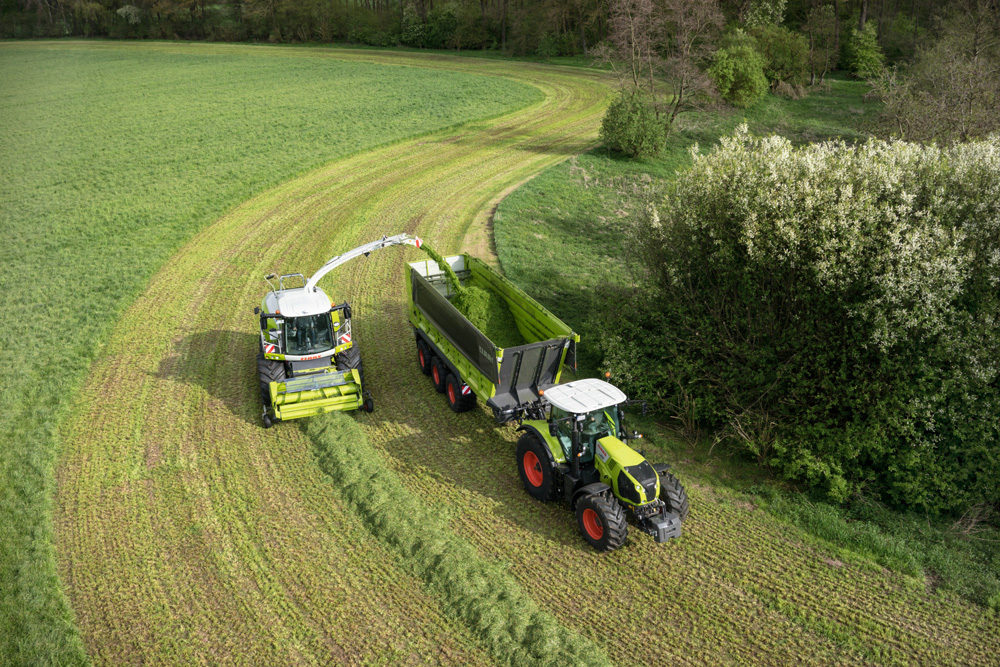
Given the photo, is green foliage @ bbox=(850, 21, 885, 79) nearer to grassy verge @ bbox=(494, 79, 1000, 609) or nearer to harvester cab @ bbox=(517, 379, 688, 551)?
grassy verge @ bbox=(494, 79, 1000, 609)

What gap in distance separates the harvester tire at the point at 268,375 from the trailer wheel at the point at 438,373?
3.45m

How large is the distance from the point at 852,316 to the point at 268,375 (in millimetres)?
12186

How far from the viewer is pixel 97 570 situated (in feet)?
35.9

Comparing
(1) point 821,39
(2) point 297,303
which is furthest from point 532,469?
(1) point 821,39

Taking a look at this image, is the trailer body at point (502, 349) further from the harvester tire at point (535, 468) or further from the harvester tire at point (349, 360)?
the harvester tire at point (349, 360)

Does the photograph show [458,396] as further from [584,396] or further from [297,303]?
[297,303]

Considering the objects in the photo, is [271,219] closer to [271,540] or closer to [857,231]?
[271,540]

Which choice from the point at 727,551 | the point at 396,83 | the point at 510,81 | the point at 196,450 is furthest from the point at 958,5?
the point at 196,450

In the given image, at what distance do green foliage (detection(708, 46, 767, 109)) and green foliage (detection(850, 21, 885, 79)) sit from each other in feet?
44.8

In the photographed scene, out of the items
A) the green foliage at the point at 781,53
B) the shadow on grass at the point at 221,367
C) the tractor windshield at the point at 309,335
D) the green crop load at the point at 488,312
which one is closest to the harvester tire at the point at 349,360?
the tractor windshield at the point at 309,335

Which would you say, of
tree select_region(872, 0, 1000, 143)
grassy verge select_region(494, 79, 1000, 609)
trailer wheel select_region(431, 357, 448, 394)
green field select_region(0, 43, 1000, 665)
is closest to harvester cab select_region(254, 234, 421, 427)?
green field select_region(0, 43, 1000, 665)

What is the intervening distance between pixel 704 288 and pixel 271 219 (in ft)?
60.7

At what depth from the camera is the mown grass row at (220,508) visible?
9.80 meters

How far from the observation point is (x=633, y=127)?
33.5 meters
